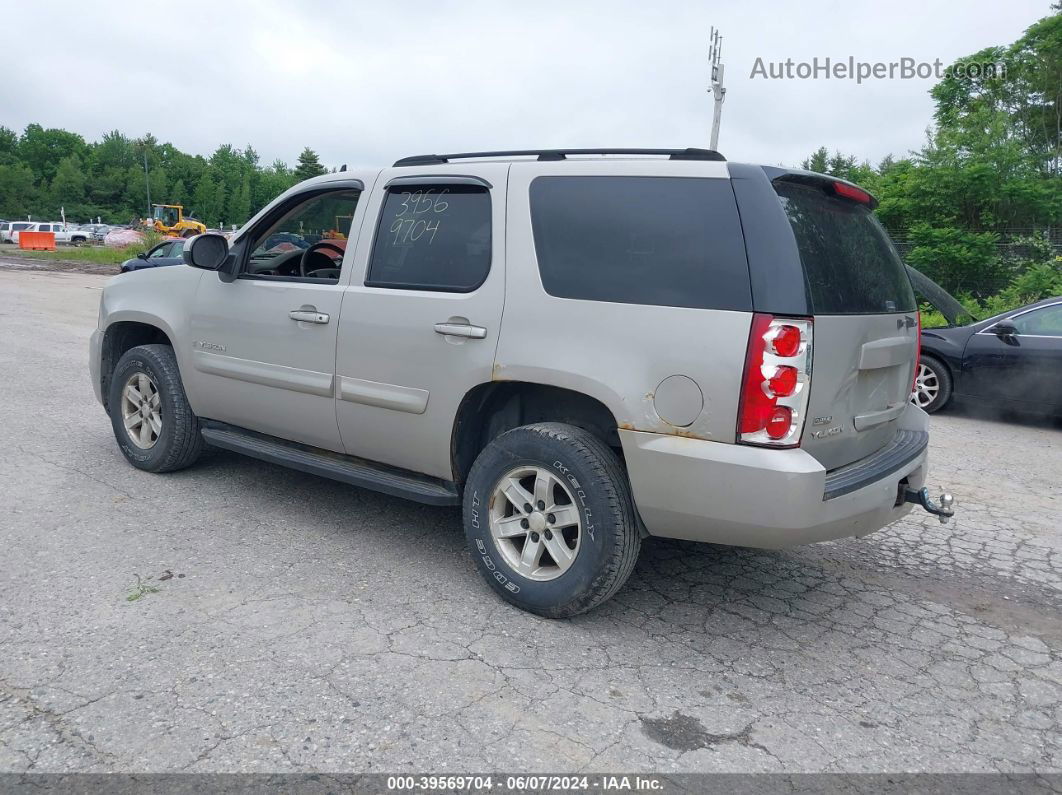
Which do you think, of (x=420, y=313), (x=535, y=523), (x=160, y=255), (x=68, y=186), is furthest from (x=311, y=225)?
(x=68, y=186)

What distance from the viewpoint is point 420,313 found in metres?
3.95

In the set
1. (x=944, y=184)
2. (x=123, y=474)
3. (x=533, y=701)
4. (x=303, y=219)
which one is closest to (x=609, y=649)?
(x=533, y=701)

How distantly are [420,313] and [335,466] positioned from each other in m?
1.01

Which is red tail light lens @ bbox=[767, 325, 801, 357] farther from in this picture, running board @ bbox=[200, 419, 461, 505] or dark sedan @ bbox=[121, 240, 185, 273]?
dark sedan @ bbox=[121, 240, 185, 273]

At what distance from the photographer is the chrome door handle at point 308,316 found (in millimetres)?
4318

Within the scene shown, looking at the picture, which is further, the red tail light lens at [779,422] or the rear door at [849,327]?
the rear door at [849,327]

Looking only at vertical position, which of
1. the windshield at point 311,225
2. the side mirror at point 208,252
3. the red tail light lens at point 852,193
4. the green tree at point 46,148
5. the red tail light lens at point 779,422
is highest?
the green tree at point 46,148

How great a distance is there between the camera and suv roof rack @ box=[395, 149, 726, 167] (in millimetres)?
3486

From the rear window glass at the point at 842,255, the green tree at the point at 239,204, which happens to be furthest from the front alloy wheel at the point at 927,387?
the green tree at the point at 239,204

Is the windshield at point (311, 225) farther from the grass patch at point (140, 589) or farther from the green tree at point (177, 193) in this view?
the green tree at point (177, 193)

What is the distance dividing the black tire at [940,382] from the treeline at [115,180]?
9876 centimetres

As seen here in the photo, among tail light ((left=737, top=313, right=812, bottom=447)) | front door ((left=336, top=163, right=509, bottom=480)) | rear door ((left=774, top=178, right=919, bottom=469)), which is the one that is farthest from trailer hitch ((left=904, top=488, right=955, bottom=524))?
front door ((left=336, top=163, right=509, bottom=480))

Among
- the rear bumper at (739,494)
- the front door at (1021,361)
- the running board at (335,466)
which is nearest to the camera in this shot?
the rear bumper at (739,494)

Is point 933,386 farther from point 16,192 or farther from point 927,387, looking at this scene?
point 16,192
